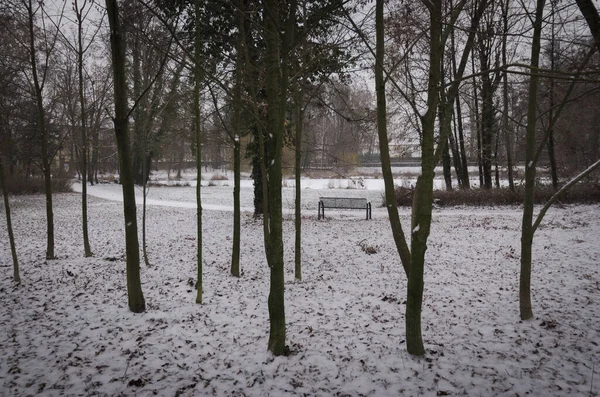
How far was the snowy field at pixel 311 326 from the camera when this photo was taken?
3.03 m

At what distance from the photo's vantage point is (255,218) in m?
12.0

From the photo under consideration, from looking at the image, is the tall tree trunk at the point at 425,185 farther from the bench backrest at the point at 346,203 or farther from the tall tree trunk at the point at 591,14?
the bench backrest at the point at 346,203

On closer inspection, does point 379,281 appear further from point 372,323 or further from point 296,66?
point 296,66

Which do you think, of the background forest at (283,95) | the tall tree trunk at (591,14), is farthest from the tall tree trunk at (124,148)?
the tall tree trunk at (591,14)

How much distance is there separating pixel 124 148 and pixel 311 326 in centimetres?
349

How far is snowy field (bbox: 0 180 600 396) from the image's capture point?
119 inches

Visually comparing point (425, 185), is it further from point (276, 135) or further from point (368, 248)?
point (368, 248)

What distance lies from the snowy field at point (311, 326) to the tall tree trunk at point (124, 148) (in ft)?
1.36

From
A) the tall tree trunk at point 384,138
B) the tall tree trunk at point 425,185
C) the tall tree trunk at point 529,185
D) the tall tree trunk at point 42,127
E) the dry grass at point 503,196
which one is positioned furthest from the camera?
the dry grass at point 503,196

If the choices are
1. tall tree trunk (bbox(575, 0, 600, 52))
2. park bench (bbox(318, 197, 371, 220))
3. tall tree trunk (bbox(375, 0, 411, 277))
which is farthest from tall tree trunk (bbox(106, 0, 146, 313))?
park bench (bbox(318, 197, 371, 220))

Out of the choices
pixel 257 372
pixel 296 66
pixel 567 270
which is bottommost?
pixel 257 372

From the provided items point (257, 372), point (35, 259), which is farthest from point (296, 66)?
point (35, 259)

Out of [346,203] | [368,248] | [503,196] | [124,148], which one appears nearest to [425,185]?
[124,148]

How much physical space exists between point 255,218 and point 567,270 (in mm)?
9120
